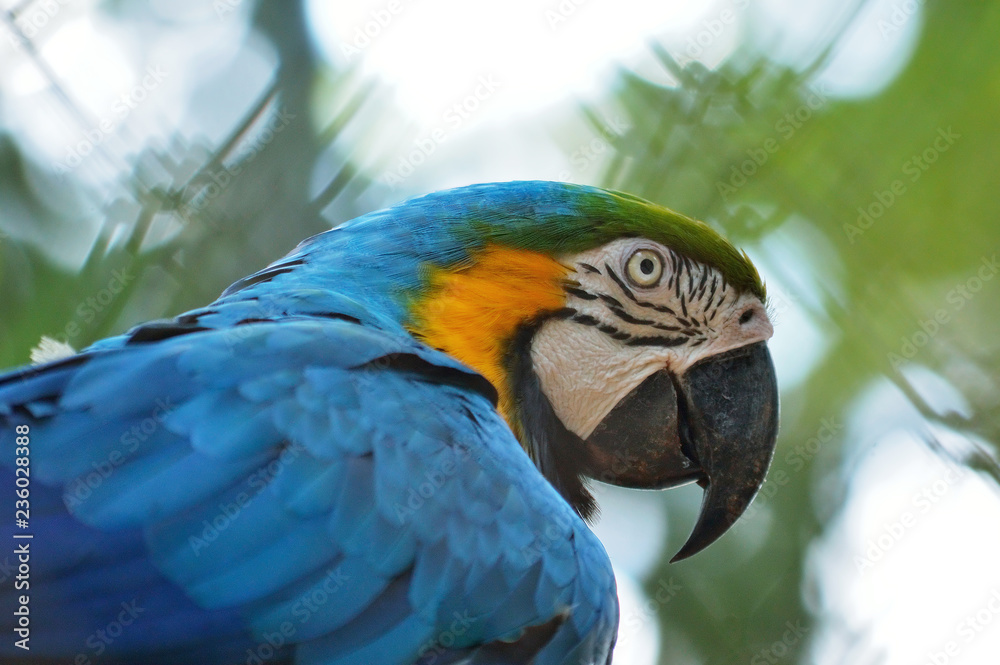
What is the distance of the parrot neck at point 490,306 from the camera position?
1.52 metres

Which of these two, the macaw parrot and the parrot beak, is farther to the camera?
the parrot beak

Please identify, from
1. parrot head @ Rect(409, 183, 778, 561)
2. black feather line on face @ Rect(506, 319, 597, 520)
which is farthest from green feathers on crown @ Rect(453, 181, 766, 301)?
black feather line on face @ Rect(506, 319, 597, 520)

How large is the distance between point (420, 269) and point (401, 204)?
187mm

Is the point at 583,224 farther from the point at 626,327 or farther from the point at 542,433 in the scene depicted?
the point at 542,433

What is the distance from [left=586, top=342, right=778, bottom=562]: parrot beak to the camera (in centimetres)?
162

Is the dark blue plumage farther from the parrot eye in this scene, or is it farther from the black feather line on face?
the parrot eye

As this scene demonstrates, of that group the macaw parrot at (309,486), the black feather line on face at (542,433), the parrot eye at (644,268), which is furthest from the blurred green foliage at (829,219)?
the macaw parrot at (309,486)

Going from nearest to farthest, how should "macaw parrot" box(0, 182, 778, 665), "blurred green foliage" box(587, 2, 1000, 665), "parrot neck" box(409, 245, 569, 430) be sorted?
"macaw parrot" box(0, 182, 778, 665), "parrot neck" box(409, 245, 569, 430), "blurred green foliage" box(587, 2, 1000, 665)

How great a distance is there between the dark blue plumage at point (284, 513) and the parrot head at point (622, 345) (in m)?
0.37

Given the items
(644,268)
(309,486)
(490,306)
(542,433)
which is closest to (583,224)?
(644,268)

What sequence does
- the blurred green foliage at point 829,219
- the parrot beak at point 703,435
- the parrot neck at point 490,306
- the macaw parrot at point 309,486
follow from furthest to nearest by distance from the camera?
the blurred green foliage at point 829,219 → the parrot beak at point 703,435 → the parrot neck at point 490,306 → the macaw parrot at point 309,486

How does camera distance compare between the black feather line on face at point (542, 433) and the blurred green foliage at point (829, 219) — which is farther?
the blurred green foliage at point (829, 219)

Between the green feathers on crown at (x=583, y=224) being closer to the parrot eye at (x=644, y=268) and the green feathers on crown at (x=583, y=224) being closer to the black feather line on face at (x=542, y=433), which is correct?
the parrot eye at (x=644, y=268)

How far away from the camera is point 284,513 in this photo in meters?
1.04
